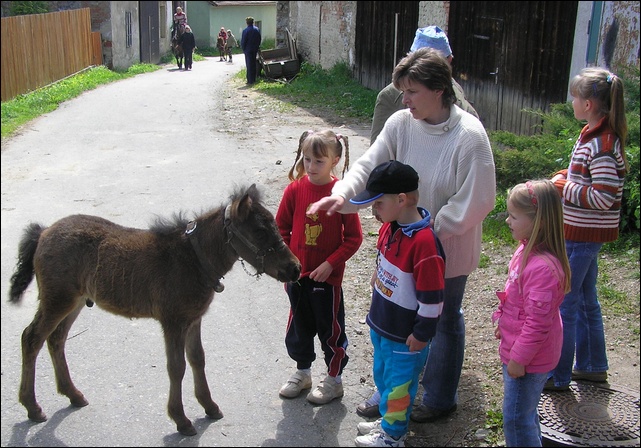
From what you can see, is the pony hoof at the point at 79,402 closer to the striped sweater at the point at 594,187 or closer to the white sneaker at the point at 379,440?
the white sneaker at the point at 379,440

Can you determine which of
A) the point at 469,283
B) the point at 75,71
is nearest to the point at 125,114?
the point at 75,71

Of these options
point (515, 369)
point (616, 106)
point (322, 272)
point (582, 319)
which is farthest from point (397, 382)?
point (616, 106)

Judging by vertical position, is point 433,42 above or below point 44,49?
above

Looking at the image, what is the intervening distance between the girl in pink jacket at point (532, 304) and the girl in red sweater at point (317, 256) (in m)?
1.11

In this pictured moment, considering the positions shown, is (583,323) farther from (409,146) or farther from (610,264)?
(610,264)

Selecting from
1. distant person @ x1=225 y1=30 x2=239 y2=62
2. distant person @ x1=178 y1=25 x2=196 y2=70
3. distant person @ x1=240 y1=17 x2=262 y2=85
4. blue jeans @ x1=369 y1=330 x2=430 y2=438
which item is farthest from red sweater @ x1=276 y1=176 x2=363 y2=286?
distant person @ x1=225 y1=30 x2=239 y2=62

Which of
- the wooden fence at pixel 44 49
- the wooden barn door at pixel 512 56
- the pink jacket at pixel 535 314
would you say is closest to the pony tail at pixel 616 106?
the pink jacket at pixel 535 314

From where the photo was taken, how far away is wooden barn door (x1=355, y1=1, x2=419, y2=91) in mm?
16406

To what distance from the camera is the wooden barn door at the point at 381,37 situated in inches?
646

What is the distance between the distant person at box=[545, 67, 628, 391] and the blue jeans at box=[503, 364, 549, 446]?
2.90 ft

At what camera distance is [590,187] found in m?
3.92

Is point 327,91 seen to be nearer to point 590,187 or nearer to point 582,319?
point 582,319

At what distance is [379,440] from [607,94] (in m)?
2.40

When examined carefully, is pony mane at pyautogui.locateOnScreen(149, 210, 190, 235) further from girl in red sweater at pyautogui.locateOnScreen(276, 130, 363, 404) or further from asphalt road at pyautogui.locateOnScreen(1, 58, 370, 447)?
girl in red sweater at pyautogui.locateOnScreen(276, 130, 363, 404)
